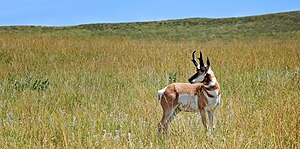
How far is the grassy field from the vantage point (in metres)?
3.77

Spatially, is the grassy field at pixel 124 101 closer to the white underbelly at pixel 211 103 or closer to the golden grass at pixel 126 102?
the golden grass at pixel 126 102

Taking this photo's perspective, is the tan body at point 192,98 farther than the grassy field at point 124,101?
Yes

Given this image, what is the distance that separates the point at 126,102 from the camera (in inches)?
237

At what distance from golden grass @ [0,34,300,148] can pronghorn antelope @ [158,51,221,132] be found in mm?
181

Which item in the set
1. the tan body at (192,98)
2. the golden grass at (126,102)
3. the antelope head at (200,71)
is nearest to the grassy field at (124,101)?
the golden grass at (126,102)

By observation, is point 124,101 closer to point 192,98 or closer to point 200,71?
point 192,98

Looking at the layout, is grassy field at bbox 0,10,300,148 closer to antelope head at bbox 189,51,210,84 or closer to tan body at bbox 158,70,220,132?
tan body at bbox 158,70,220,132

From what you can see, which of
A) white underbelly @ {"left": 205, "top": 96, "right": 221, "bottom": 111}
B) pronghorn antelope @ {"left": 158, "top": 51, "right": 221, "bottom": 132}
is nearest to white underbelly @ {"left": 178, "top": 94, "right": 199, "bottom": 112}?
pronghorn antelope @ {"left": 158, "top": 51, "right": 221, "bottom": 132}

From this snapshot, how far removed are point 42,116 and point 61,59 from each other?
20.4 ft

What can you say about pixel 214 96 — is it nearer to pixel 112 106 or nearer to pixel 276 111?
pixel 276 111

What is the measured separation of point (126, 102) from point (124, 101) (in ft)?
0.18

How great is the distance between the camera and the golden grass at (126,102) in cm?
377

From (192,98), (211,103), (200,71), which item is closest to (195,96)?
(192,98)

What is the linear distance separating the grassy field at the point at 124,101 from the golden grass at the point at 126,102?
0.05ft
